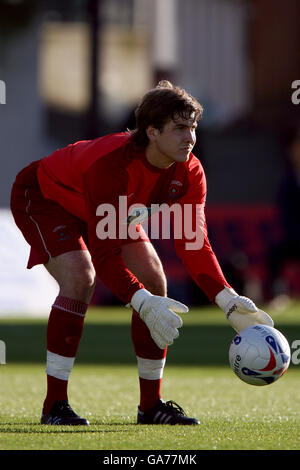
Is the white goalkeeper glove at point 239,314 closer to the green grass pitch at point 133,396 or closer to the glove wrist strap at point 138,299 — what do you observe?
the green grass pitch at point 133,396

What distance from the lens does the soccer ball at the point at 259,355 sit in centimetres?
616

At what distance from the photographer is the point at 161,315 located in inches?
221

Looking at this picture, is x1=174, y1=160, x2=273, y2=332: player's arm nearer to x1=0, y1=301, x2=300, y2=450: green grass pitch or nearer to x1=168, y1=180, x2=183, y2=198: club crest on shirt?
x1=168, y1=180, x2=183, y2=198: club crest on shirt

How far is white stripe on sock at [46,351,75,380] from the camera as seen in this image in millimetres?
6441

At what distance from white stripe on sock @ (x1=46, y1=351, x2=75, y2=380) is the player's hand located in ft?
3.06

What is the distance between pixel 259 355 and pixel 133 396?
6.72 feet

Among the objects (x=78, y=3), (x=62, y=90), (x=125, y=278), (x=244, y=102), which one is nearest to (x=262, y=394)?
(x=125, y=278)

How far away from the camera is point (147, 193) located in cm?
646

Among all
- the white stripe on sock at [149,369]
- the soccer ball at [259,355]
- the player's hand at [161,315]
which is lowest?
the white stripe on sock at [149,369]

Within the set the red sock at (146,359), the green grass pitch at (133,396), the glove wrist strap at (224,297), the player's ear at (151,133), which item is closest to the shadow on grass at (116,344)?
the green grass pitch at (133,396)

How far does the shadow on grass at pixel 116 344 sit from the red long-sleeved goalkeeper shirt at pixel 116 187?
3927 mm

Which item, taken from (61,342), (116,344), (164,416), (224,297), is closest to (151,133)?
(224,297)

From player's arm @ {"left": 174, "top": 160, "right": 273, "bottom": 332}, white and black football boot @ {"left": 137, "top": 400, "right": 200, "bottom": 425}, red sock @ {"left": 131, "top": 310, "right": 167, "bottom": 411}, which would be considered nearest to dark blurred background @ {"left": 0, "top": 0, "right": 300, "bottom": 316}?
player's arm @ {"left": 174, "top": 160, "right": 273, "bottom": 332}

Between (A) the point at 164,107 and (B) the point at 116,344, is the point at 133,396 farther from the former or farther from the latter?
(B) the point at 116,344
